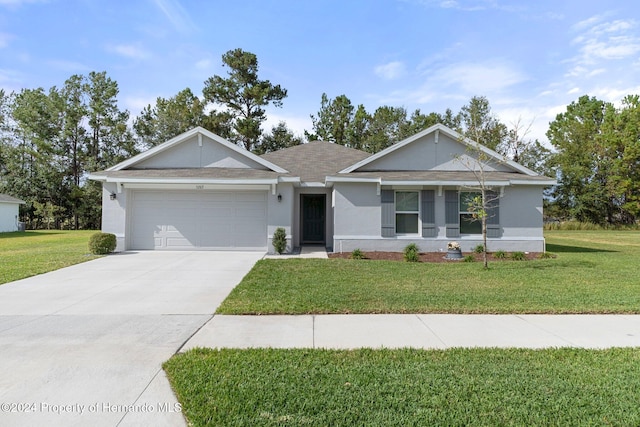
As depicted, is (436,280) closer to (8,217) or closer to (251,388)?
(251,388)

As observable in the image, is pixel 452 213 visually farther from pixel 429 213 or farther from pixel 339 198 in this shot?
pixel 339 198

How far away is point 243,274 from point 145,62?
10.1 metres

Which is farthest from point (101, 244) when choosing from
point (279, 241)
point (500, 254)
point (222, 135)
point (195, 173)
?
point (222, 135)

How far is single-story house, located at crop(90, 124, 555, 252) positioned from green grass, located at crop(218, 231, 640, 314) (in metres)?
2.65

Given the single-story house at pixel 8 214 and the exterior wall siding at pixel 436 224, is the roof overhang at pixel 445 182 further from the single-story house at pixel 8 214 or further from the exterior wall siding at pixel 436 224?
the single-story house at pixel 8 214

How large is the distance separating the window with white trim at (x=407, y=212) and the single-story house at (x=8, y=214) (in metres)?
29.0

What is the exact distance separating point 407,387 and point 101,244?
12.6 m

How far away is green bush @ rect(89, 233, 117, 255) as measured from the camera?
41.3 feet

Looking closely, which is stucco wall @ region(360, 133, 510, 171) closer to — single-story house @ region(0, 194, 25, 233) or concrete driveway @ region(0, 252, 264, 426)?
concrete driveway @ region(0, 252, 264, 426)

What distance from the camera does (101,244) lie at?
12633mm

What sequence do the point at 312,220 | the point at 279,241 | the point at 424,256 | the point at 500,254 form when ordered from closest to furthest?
1. the point at 500,254
2. the point at 424,256
3. the point at 279,241
4. the point at 312,220

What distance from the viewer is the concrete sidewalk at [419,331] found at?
4492 mm

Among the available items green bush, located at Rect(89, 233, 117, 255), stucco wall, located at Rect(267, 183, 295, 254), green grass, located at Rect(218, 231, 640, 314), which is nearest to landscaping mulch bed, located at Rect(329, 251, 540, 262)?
green grass, located at Rect(218, 231, 640, 314)

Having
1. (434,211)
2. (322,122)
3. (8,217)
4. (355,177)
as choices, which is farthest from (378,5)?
(8,217)
